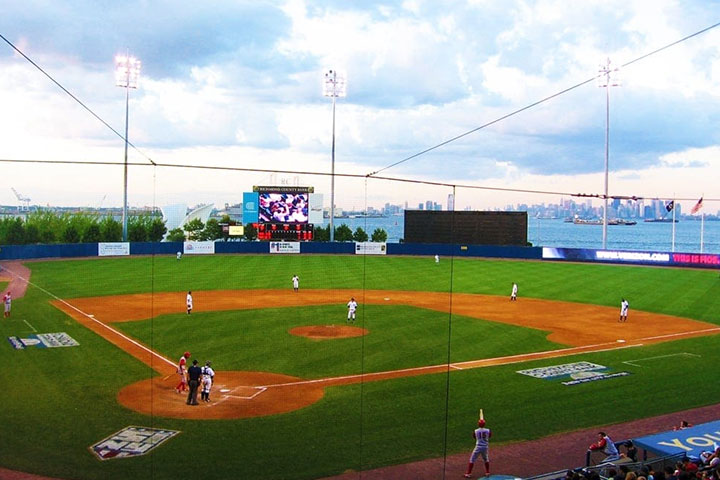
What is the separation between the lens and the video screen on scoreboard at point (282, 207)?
6456 cm

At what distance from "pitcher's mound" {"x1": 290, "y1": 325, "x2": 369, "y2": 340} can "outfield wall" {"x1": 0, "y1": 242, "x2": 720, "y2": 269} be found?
112 ft

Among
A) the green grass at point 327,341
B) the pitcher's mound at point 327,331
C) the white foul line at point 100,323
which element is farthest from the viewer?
the pitcher's mound at point 327,331

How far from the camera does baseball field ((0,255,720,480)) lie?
15023mm

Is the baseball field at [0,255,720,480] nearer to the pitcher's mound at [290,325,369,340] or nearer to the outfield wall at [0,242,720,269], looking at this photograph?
the pitcher's mound at [290,325,369,340]

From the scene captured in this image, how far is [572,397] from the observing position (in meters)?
19.5

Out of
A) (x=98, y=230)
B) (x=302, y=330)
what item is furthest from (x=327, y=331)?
(x=98, y=230)

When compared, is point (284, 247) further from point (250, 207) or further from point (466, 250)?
point (466, 250)

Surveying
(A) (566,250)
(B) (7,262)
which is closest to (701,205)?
(A) (566,250)

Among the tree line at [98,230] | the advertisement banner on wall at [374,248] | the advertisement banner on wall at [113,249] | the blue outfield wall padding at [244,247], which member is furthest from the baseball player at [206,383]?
the blue outfield wall padding at [244,247]

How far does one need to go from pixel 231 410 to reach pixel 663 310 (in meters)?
28.8

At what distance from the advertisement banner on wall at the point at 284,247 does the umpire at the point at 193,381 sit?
52.4 metres

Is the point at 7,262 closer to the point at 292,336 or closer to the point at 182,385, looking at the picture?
the point at 292,336

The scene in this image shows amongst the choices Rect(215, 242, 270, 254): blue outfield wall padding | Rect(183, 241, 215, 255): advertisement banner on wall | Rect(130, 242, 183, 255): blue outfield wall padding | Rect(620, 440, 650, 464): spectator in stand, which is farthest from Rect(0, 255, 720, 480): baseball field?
Rect(215, 242, 270, 254): blue outfield wall padding

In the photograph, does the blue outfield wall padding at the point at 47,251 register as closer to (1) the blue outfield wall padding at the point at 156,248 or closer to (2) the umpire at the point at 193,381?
(1) the blue outfield wall padding at the point at 156,248
